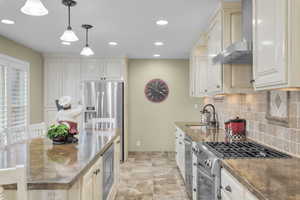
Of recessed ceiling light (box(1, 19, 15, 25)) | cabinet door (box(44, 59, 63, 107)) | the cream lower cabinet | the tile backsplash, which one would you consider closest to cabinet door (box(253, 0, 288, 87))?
the tile backsplash

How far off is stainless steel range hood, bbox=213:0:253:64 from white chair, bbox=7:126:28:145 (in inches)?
98.1

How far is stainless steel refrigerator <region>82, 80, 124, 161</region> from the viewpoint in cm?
524

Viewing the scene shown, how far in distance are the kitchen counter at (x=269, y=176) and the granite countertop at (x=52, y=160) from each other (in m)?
0.99

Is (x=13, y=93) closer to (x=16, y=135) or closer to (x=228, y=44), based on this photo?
(x=16, y=135)

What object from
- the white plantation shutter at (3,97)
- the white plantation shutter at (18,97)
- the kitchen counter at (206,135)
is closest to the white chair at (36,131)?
the white plantation shutter at (3,97)

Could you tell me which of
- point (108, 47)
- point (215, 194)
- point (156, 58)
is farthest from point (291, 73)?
point (156, 58)

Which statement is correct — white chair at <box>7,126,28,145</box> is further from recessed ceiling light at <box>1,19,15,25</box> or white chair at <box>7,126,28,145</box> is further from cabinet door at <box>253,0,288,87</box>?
cabinet door at <box>253,0,288,87</box>

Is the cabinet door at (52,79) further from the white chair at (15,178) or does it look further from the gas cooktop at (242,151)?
the white chair at (15,178)

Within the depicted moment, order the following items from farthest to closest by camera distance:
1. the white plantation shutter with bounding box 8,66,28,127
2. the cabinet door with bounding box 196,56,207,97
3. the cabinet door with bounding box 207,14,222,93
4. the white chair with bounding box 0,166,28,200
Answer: the white plantation shutter with bounding box 8,66,28,127
the cabinet door with bounding box 196,56,207,97
the cabinet door with bounding box 207,14,222,93
the white chair with bounding box 0,166,28,200

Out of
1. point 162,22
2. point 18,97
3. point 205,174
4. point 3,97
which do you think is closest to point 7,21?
point 3,97

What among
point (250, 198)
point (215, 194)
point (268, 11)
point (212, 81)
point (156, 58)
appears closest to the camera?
point (250, 198)

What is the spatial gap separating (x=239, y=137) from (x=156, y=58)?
12.6 feet

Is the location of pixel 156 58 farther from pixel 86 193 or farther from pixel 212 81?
pixel 86 193

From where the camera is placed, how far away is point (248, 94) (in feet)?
9.12
